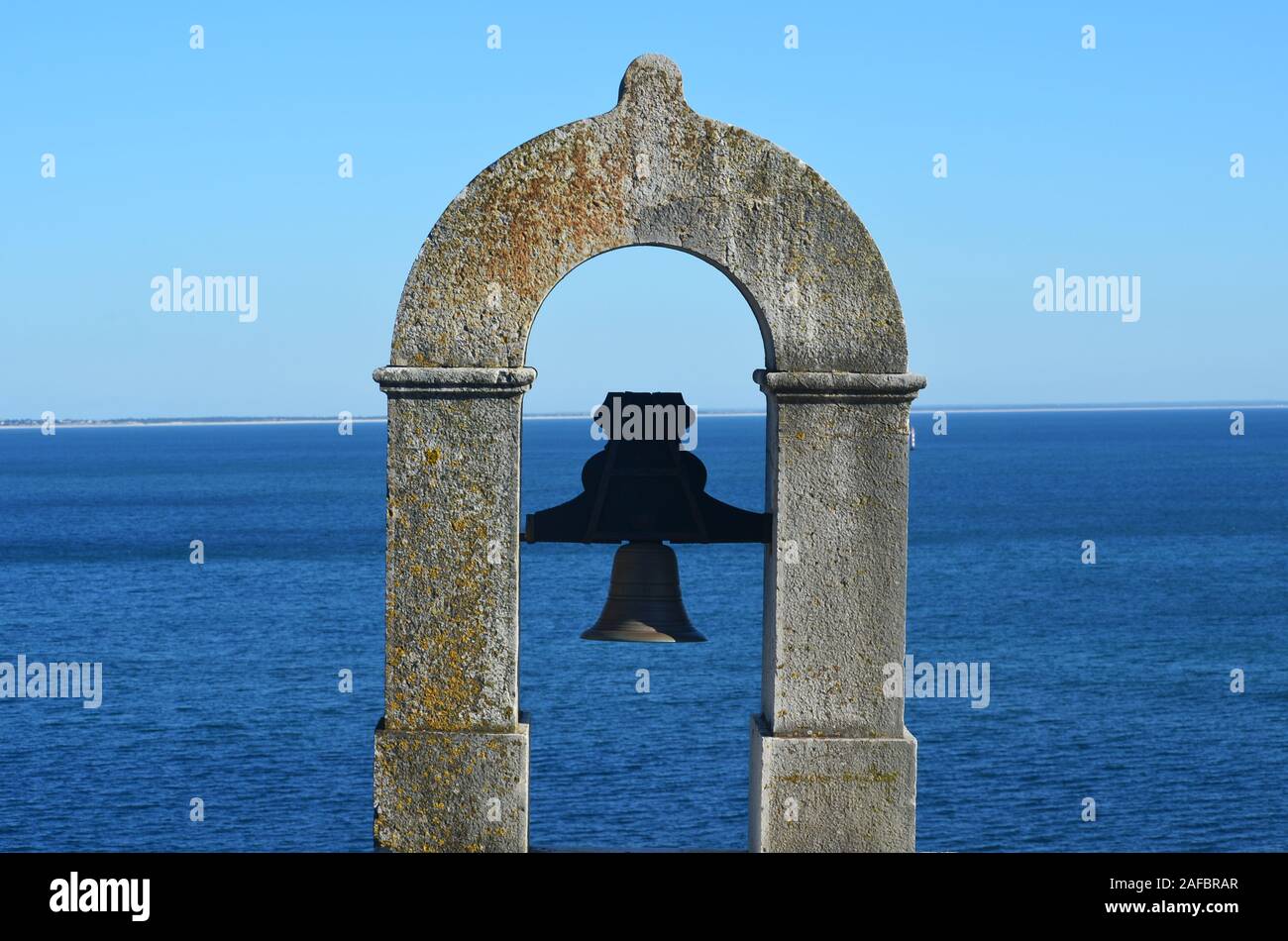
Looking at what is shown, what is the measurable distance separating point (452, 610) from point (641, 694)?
39.0m

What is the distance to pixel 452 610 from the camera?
5.21 m

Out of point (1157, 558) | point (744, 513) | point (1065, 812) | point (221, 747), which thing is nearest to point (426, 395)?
point (744, 513)

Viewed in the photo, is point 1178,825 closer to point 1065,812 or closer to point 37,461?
point 1065,812

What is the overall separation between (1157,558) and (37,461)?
15914 centimetres

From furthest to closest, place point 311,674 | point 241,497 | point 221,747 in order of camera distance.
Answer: point 241,497
point 311,674
point 221,747

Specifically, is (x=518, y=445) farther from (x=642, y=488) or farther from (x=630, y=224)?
(x=630, y=224)

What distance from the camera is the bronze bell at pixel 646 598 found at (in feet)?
19.6

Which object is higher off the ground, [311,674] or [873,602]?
[873,602]

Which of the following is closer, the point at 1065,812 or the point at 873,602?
the point at 873,602

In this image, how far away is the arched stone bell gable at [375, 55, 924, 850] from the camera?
5164 millimetres

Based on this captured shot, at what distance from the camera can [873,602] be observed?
5.29m
